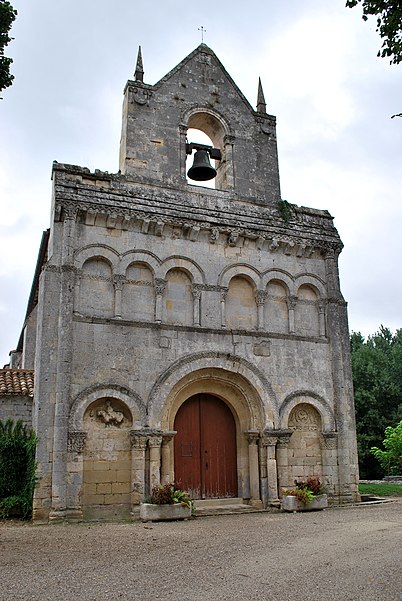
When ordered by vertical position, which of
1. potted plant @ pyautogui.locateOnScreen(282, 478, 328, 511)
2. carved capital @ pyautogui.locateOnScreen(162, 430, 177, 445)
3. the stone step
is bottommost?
the stone step

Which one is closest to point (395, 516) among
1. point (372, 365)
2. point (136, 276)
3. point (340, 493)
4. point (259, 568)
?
point (340, 493)

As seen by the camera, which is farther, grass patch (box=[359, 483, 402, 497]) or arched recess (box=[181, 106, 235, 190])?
grass patch (box=[359, 483, 402, 497])

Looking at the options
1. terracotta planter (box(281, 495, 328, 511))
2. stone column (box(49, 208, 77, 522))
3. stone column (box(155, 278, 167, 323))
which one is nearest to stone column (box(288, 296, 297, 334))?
stone column (box(155, 278, 167, 323))

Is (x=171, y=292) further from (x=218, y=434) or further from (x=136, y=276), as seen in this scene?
(x=218, y=434)

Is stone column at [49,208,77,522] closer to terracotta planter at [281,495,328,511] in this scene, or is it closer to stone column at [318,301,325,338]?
terracotta planter at [281,495,328,511]

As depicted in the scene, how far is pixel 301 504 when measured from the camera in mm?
14523

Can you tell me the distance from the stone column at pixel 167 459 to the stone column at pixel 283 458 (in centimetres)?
297

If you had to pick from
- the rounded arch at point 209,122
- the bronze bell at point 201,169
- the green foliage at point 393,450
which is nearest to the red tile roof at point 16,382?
the bronze bell at point 201,169

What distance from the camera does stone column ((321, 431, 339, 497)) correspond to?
16359 mm

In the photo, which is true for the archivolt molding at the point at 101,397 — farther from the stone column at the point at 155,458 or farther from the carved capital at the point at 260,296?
the carved capital at the point at 260,296

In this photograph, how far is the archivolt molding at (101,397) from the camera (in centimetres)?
1384

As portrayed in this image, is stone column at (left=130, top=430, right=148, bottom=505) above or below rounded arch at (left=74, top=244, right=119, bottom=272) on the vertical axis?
below

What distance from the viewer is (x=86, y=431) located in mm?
13984

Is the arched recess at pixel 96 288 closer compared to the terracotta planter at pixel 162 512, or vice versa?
the terracotta planter at pixel 162 512
